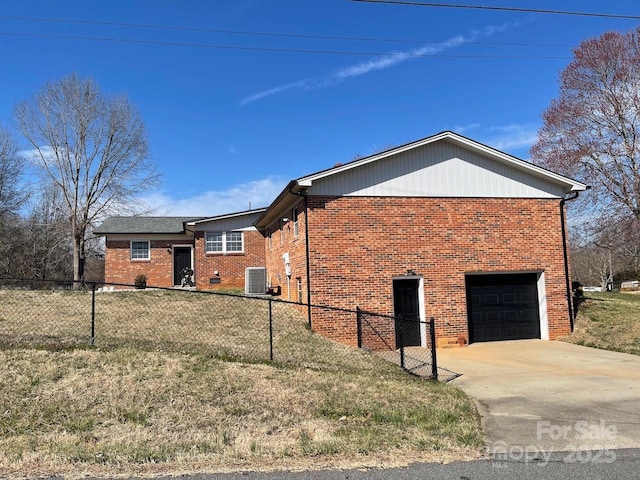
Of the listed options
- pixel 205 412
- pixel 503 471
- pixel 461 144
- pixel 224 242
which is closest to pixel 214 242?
pixel 224 242

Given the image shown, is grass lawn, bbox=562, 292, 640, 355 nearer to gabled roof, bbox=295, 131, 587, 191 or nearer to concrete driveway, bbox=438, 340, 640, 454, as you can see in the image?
concrete driveway, bbox=438, 340, 640, 454

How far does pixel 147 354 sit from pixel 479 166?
38.3 ft

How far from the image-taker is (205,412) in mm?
6668

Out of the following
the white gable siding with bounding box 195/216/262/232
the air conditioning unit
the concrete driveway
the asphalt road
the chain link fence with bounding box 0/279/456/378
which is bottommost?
the concrete driveway

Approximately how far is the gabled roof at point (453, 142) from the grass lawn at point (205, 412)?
5.71m

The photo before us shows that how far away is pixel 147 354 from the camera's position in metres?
8.80

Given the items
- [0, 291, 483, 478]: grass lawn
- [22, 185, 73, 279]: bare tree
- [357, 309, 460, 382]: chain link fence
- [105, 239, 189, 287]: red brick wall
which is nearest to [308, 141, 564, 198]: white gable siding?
[357, 309, 460, 382]: chain link fence

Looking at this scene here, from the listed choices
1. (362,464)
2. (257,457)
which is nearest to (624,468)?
(362,464)

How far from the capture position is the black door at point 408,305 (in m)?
15.2

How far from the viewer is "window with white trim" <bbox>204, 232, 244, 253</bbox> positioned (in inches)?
947

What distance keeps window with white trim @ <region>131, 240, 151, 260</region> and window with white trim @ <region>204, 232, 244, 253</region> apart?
4.54m

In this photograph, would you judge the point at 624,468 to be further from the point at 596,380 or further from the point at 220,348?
the point at 220,348

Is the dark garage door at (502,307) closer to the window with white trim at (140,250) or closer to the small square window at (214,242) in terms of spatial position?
the small square window at (214,242)

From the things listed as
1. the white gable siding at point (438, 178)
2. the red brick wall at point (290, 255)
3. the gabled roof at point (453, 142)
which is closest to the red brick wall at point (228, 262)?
the red brick wall at point (290, 255)
